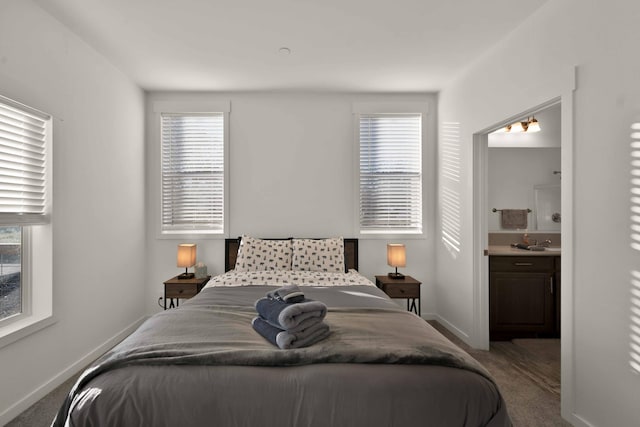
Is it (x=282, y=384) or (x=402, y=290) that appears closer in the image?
(x=282, y=384)

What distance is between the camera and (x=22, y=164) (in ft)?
7.78

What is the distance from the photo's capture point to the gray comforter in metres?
1.41

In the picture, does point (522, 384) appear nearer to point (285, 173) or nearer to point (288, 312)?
point (288, 312)

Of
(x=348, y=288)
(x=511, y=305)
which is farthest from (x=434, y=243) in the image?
(x=348, y=288)

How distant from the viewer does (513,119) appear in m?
2.85

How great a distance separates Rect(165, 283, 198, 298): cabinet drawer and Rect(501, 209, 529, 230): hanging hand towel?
3597 millimetres

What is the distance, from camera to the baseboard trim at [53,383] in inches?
86.7

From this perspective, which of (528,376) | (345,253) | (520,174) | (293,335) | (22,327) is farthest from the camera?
(520,174)

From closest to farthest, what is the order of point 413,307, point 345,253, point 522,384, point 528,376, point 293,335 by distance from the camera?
point 293,335 → point 522,384 → point 528,376 → point 413,307 → point 345,253

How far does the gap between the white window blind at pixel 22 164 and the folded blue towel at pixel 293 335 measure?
1.74m

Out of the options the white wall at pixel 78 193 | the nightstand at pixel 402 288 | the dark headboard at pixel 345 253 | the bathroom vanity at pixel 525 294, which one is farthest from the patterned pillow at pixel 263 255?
the bathroom vanity at pixel 525 294

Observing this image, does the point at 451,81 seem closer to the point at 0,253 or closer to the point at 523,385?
the point at 523,385

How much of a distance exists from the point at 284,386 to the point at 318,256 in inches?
89.1

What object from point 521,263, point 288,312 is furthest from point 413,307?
point 288,312
